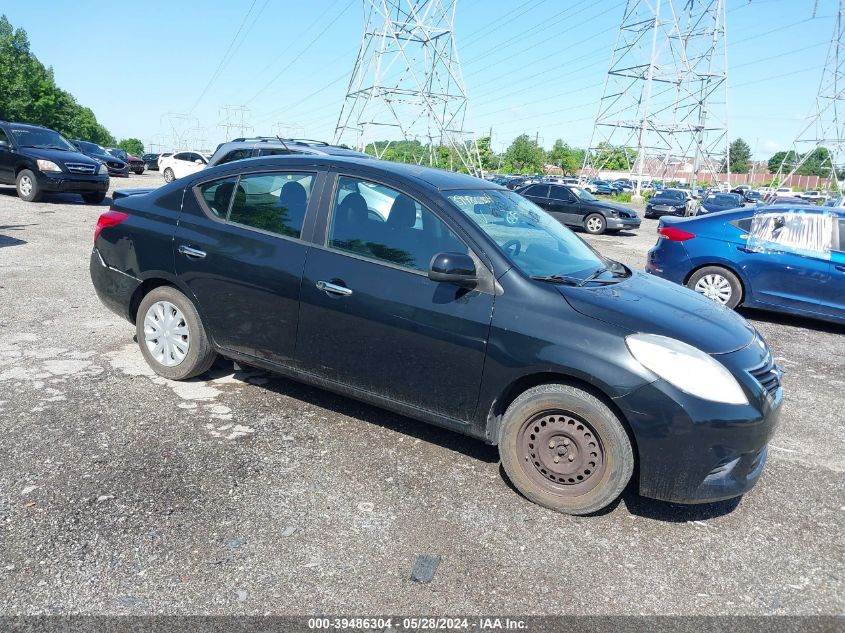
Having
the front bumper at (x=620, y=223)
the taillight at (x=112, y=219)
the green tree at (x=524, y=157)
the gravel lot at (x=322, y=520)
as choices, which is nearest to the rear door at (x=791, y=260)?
the gravel lot at (x=322, y=520)

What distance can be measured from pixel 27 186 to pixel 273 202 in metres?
13.7

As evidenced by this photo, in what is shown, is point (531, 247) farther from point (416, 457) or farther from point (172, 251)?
point (172, 251)

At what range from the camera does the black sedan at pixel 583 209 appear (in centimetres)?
2050

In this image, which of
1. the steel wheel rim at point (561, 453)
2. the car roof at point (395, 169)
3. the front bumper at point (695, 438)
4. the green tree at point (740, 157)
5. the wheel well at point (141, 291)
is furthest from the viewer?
the green tree at point (740, 157)

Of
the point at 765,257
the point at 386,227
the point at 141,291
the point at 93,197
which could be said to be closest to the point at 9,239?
the point at 93,197

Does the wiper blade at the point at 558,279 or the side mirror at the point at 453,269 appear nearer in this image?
the side mirror at the point at 453,269

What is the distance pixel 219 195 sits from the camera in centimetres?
464

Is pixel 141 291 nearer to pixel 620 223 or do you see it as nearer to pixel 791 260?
pixel 791 260

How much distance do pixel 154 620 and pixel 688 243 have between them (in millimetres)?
7839

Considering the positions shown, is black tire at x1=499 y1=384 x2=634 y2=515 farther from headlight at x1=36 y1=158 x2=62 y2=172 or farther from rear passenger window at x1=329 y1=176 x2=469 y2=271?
headlight at x1=36 y1=158 x2=62 y2=172

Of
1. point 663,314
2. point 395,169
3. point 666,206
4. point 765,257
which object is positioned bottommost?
point 663,314

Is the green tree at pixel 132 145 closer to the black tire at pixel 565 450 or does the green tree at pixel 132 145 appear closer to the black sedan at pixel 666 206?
the black sedan at pixel 666 206

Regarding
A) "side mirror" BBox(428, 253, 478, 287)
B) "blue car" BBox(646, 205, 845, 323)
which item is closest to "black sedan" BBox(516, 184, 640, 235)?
"blue car" BBox(646, 205, 845, 323)

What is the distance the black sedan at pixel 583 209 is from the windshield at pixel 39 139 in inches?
492
